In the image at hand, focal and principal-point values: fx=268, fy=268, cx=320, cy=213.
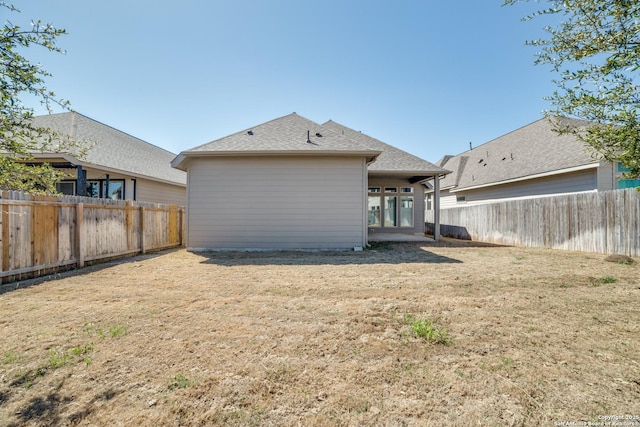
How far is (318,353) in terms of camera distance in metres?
2.55

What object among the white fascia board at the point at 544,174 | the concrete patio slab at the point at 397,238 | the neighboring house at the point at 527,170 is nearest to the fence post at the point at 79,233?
the concrete patio slab at the point at 397,238

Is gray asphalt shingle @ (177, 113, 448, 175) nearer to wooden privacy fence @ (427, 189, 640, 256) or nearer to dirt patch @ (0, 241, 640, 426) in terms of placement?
wooden privacy fence @ (427, 189, 640, 256)

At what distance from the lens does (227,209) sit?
936cm

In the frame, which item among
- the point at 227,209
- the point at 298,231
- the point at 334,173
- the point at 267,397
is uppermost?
the point at 334,173

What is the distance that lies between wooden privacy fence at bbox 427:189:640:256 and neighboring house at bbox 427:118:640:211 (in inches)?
51.2

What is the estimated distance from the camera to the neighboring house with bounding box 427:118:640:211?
10.2 m

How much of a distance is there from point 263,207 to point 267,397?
7.70 metres

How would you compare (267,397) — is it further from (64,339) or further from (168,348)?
(64,339)

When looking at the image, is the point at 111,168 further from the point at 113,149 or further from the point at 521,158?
the point at 521,158

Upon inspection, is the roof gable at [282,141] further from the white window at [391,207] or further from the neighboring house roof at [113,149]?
the white window at [391,207]

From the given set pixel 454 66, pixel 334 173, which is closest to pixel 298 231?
pixel 334 173

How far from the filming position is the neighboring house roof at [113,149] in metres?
11.6

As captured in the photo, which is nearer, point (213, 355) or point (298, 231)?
point (213, 355)

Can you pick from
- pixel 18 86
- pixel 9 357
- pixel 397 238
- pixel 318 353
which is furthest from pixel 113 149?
pixel 318 353
